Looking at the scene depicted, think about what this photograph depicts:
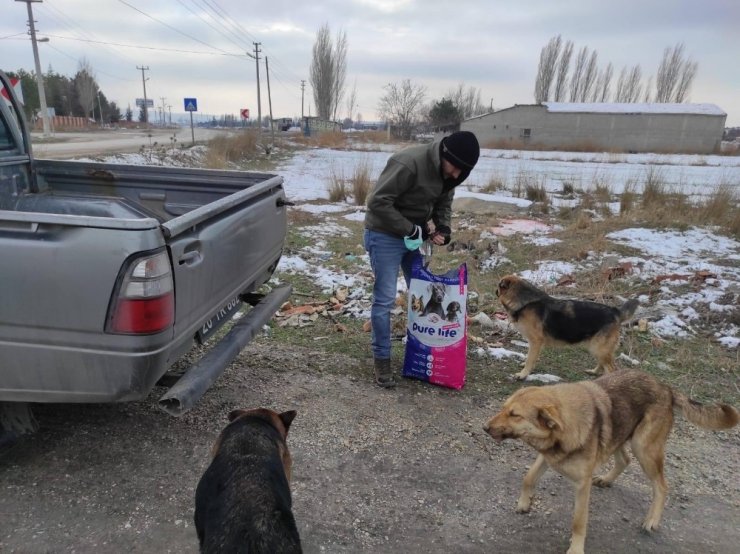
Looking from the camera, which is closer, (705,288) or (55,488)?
(55,488)

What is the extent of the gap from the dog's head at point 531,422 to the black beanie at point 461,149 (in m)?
1.77

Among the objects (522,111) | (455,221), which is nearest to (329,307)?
(455,221)

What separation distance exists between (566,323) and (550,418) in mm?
2067

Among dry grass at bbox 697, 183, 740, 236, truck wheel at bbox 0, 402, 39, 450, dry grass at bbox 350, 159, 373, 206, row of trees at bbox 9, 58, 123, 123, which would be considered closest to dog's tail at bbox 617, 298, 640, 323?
truck wheel at bbox 0, 402, 39, 450

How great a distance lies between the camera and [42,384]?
2.29 m

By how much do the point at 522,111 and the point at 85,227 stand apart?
57.9 m

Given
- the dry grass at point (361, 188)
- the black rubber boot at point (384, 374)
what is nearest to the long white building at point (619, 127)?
the dry grass at point (361, 188)

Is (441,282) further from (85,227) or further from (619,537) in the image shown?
(85,227)

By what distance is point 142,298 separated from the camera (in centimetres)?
214

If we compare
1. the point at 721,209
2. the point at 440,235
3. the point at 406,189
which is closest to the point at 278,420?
the point at 406,189

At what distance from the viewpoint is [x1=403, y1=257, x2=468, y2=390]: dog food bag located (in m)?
3.77

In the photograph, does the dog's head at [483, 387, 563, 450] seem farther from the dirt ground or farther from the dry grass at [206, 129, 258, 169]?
the dry grass at [206, 129, 258, 169]

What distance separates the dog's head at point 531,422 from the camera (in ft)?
7.75

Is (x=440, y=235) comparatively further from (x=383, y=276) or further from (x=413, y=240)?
(x=383, y=276)
